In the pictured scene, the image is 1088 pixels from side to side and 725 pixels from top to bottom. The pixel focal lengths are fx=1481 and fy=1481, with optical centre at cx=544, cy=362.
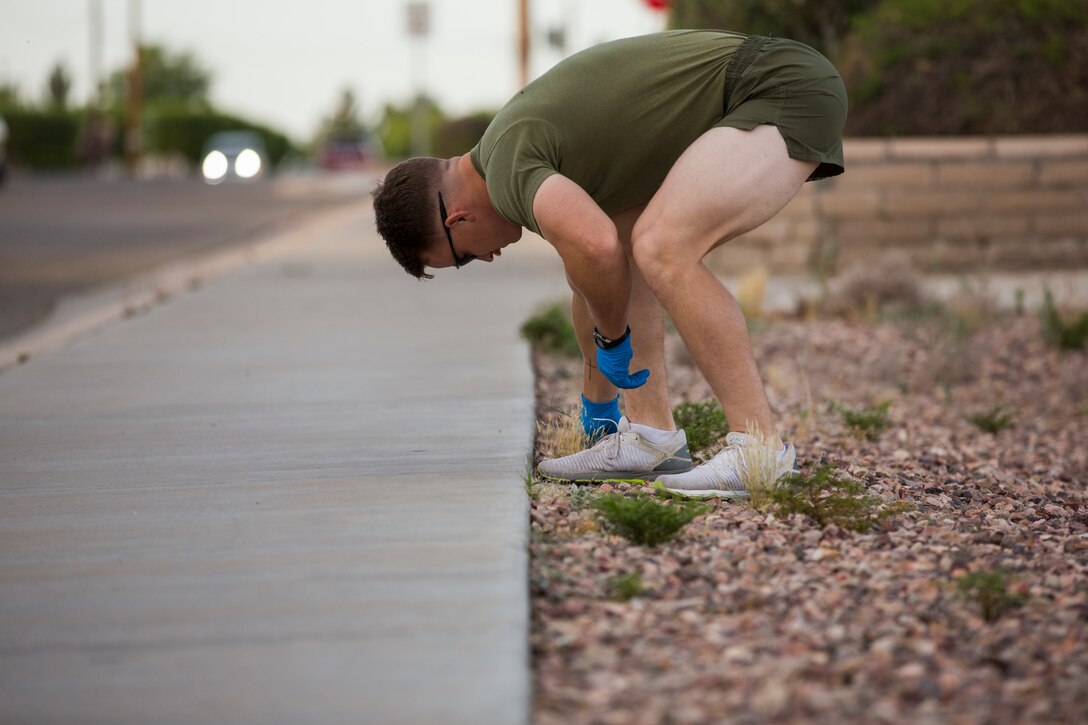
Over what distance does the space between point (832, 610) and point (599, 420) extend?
5.22ft

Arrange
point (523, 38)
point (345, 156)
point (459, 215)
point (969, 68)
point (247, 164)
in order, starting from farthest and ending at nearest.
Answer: point (345, 156) → point (247, 164) → point (523, 38) → point (969, 68) → point (459, 215)

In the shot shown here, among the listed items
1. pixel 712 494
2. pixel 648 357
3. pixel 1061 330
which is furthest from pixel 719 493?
pixel 1061 330

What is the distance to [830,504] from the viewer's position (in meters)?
3.75

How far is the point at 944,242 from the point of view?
10.1m

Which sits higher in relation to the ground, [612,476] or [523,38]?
[523,38]

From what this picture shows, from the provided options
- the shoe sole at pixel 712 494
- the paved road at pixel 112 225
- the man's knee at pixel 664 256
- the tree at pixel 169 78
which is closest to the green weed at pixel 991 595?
the shoe sole at pixel 712 494

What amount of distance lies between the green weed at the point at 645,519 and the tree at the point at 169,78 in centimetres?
9561

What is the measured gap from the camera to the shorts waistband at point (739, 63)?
4.01m

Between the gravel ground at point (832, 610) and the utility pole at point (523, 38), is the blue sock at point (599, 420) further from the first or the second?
the utility pole at point (523, 38)

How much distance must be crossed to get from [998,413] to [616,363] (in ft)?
8.94

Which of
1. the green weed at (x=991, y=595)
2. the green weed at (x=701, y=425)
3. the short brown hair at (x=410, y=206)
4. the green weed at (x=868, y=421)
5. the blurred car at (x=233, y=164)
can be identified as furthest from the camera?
the blurred car at (x=233, y=164)

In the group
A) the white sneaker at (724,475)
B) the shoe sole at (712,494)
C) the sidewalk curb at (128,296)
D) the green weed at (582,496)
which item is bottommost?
the sidewalk curb at (128,296)

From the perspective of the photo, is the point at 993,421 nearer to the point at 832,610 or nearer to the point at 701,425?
the point at 701,425

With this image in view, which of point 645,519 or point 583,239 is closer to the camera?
point 645,519
